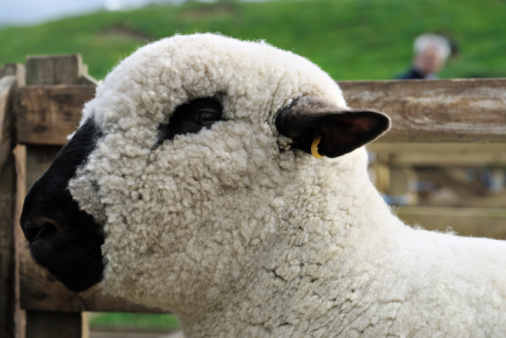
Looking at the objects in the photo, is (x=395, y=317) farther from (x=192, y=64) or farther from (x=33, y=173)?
(x=33, y=173)

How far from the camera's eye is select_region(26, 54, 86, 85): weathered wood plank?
9.60 ft

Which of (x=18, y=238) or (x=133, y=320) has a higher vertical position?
(x=18, y=238)

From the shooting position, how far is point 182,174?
1.80 m

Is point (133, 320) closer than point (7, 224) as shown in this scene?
No

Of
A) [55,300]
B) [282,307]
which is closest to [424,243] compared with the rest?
[282,307]

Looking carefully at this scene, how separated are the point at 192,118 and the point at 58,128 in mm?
1177

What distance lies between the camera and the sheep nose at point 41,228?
1782mm

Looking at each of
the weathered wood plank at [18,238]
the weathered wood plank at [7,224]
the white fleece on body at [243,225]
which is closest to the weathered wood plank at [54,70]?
the weathered wood plank at [7,224]

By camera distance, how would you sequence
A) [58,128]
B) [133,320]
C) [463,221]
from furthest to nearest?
[133,320], [463,221], [58,128]

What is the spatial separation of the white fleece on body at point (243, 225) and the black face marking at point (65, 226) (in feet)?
0.11

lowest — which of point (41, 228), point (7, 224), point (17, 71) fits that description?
point (7, 224)

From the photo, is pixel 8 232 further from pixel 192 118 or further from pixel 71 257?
A: pixel 192 118

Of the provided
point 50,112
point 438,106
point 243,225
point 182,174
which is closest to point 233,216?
point 243,225

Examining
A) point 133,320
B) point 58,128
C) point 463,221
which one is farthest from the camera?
point 133,320
